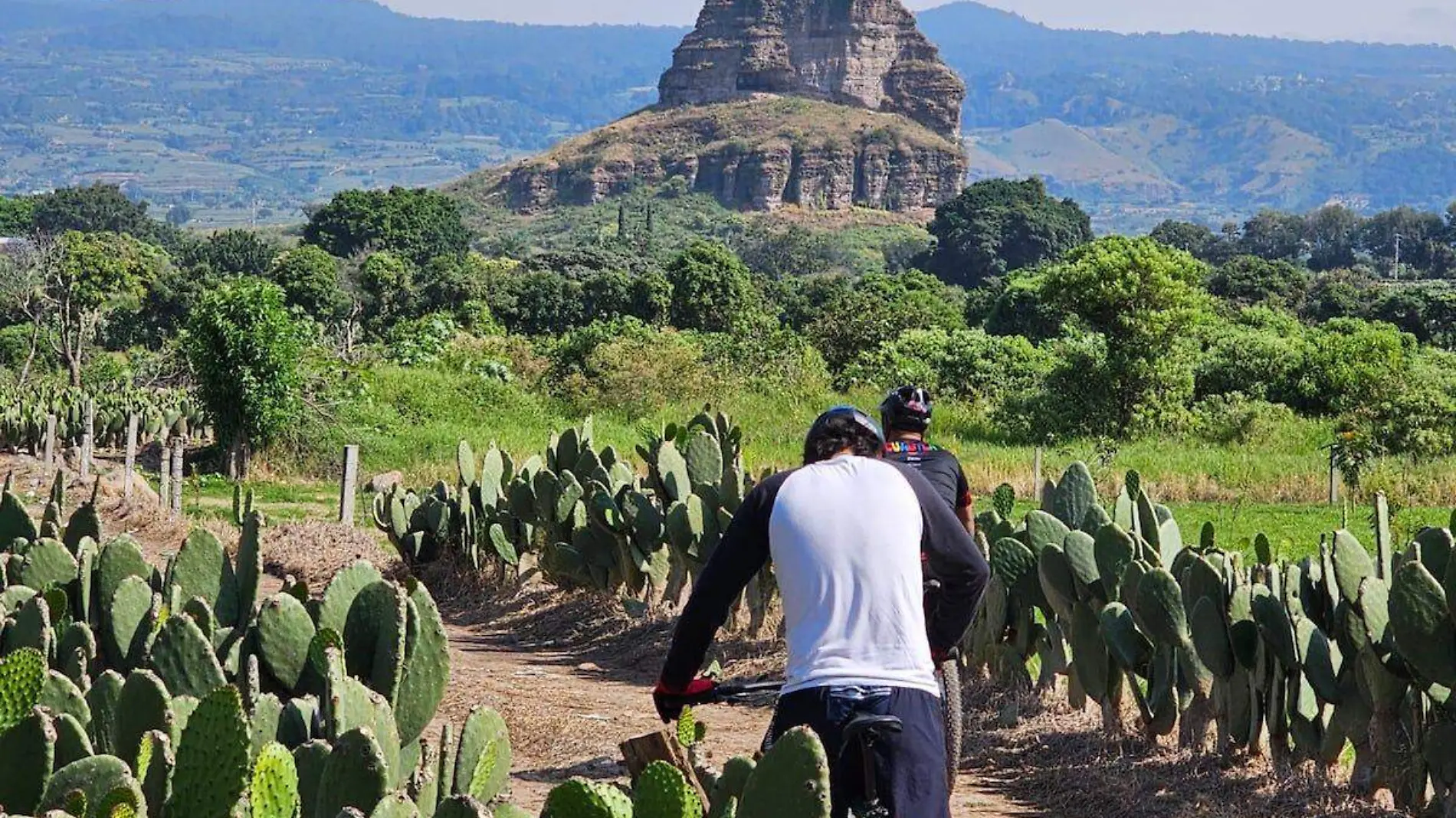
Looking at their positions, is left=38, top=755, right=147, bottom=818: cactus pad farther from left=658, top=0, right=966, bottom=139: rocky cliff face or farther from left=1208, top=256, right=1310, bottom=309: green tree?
left=658, top=0, right=966, bottom=139: rocky cliff face

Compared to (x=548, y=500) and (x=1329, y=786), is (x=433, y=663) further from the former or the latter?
(x=548, y=500)

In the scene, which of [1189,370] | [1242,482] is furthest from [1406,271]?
[1242,482]

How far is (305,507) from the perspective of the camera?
19.1 metres

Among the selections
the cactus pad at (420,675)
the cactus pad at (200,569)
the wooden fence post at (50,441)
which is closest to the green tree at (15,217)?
the wooden fence post at (50,441)

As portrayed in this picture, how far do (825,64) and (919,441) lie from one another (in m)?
142

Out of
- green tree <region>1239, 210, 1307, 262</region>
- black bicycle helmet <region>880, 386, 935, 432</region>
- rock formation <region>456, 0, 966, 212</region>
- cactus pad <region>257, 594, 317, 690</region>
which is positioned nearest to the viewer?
cactus pad <region>257, 594, 317, 690</region>

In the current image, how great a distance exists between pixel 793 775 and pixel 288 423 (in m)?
20.2

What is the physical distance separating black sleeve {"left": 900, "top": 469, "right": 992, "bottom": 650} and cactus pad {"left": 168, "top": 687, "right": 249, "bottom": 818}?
1.31m

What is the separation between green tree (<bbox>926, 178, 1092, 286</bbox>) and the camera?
313ft

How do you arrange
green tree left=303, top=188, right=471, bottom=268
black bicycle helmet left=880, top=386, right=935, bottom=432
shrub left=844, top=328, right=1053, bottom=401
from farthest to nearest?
green tree left=303, top=188, right=471, bottom=268, shrub left=844, top=328, right=1053, bottom=401, black bicycle helmet left=880, top=386, right=935, bottom=432

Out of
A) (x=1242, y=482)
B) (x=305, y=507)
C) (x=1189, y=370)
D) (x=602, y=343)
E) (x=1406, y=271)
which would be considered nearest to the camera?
(x=305, y=507)

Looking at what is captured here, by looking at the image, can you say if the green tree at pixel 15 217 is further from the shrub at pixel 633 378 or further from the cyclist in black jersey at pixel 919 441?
the cyclist in black jersey at pixel 919 441

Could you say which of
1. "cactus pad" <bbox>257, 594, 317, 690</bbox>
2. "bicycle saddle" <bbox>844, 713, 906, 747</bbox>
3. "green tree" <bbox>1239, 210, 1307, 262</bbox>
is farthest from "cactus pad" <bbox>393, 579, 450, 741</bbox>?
"green tree" <bbox>1239, 210, 1307, 262</bbox>

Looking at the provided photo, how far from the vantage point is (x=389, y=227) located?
8025 centimetres
